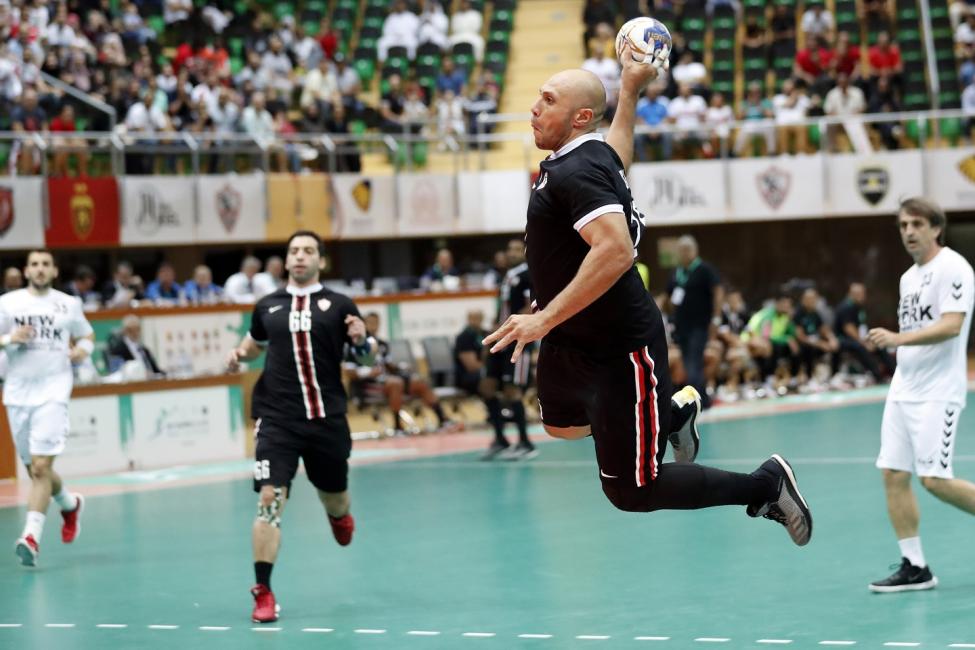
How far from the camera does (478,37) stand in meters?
29.9

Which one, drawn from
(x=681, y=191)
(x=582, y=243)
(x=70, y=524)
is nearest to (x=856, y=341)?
(x=681, y=191)

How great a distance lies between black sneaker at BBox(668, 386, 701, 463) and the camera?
619 centimetres

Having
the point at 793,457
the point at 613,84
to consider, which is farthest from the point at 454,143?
the point at 793,457

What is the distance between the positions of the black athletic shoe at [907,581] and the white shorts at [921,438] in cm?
53

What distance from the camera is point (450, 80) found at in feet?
90.6

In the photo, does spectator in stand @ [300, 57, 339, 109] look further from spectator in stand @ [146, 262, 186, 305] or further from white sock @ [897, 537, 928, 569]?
white sock @ [897, 537, 928, 569]

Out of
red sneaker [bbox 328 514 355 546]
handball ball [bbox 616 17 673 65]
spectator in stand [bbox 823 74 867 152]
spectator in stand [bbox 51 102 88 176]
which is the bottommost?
red sneaker [bbox 328 514 355 546]

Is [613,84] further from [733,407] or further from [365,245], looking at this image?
[733,407]

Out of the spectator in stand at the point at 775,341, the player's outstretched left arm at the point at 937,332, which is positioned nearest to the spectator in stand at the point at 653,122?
the spectator in stand at the point at 775,341

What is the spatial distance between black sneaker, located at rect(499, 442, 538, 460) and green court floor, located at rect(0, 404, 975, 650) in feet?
5.29

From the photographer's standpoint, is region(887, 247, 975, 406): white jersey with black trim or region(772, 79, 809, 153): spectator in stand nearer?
region(887, 247, 975, 406): white jersey with black trim

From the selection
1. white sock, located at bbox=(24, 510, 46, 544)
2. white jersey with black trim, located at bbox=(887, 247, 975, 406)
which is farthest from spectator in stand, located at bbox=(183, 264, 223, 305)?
white jersey with black trim, located at bbox=(887, 247, 975, 406)

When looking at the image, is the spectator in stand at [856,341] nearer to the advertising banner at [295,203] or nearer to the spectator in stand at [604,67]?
the spectator in stand at [604,67]

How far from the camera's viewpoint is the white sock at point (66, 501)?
1095 cm
